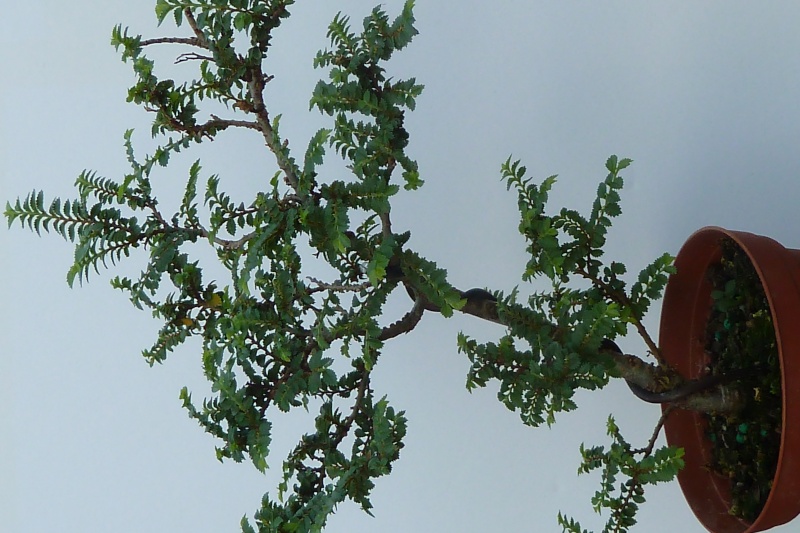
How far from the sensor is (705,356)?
4.42 ft

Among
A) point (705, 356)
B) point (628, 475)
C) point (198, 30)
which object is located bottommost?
point (628, 475)

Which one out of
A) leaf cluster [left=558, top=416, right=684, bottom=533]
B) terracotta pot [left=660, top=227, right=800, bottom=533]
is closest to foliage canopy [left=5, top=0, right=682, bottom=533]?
leaf cluster [left=558, top=416, right=684, bottom=533]

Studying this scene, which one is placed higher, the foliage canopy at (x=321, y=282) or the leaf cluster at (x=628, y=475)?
the foliage canopy at (x=321, y=282)

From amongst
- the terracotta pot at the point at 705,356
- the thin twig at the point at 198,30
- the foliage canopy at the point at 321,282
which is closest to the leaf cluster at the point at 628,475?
the foliage canopy at the point at 321,282

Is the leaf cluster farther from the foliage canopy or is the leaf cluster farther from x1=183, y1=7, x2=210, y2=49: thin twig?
x1=183, y1=7, x2=210, y2=49: thin twig

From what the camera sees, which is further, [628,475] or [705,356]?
[705,356]

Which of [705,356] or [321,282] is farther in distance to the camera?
[705,356]

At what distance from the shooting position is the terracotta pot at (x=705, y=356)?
3.47 ft

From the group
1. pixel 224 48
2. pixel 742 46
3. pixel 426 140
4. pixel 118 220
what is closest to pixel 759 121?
pixel 742 46

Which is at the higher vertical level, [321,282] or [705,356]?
[321,282]

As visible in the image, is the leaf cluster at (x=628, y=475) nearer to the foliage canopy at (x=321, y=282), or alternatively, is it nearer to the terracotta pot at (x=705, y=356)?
the foliage canopy at (x=321, y=282)

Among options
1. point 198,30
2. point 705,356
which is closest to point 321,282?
point 198,30

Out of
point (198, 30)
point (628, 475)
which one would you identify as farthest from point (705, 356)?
point (198, 30)

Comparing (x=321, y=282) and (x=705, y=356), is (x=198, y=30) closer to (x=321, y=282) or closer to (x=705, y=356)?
(x=321, y=282)
